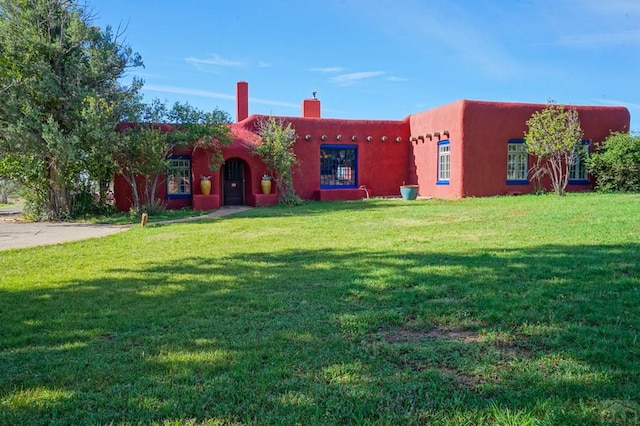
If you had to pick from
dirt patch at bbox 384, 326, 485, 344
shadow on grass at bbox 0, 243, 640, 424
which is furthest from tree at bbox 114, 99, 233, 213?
dirt patch at bbox 384, 326, 485, 344

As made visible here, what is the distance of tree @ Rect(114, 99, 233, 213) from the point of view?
14164mm

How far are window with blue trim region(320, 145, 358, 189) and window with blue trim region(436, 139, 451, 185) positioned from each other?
3.53 metres

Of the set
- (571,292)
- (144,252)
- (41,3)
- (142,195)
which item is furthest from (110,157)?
(571,292)

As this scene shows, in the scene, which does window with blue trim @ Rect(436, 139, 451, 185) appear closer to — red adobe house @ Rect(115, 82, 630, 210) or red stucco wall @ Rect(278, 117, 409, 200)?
red adobe house @ Rect(115, 82, 630, 210)

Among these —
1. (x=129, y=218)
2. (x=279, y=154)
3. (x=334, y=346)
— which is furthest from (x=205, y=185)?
(x=334, y=346)

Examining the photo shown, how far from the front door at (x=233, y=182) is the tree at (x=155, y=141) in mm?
1536

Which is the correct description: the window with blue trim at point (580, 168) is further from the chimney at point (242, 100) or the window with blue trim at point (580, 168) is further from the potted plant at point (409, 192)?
the chimney at point (242, 100)

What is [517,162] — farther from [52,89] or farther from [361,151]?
[52,89]

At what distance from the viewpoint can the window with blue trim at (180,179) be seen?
16862 millimetres

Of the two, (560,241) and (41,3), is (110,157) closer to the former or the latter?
(41,3)

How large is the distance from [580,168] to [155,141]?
52.7 ft

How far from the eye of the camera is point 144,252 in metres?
7.36

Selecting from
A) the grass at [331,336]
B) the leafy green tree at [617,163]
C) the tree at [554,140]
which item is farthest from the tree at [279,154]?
the leafy green tree at [617,163]

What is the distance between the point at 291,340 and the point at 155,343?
978 mm
